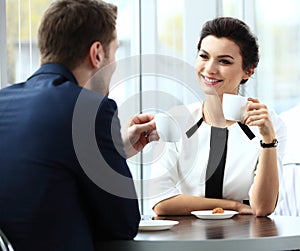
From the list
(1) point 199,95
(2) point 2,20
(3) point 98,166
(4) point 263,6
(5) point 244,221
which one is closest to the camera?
(3) point 98,166

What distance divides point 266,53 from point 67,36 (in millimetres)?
2752

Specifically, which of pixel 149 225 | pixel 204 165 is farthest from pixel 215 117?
pixel 149 225

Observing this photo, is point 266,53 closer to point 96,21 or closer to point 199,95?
point 199,95

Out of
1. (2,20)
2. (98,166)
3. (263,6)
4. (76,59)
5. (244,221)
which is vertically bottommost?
(244,221)

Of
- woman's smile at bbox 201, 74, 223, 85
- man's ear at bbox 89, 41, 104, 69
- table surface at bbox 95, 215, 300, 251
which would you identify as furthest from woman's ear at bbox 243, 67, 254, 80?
man's ear at bbox 89, 41, 104, 69

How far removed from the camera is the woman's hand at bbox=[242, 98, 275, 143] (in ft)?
7.09

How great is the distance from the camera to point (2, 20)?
281 cm

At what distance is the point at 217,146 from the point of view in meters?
2.57

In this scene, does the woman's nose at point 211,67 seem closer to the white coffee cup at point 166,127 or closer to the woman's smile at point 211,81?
the woman's smile at point 211,81

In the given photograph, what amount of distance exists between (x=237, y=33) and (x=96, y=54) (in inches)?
39.2

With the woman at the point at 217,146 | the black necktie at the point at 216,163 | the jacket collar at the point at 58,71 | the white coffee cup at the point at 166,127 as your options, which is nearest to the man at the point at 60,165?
the jacket collar at the point at 58,71

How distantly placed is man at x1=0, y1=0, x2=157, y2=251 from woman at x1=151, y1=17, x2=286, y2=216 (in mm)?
716

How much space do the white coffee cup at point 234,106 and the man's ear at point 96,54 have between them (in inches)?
19.9

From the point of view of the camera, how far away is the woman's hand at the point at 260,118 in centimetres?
216
